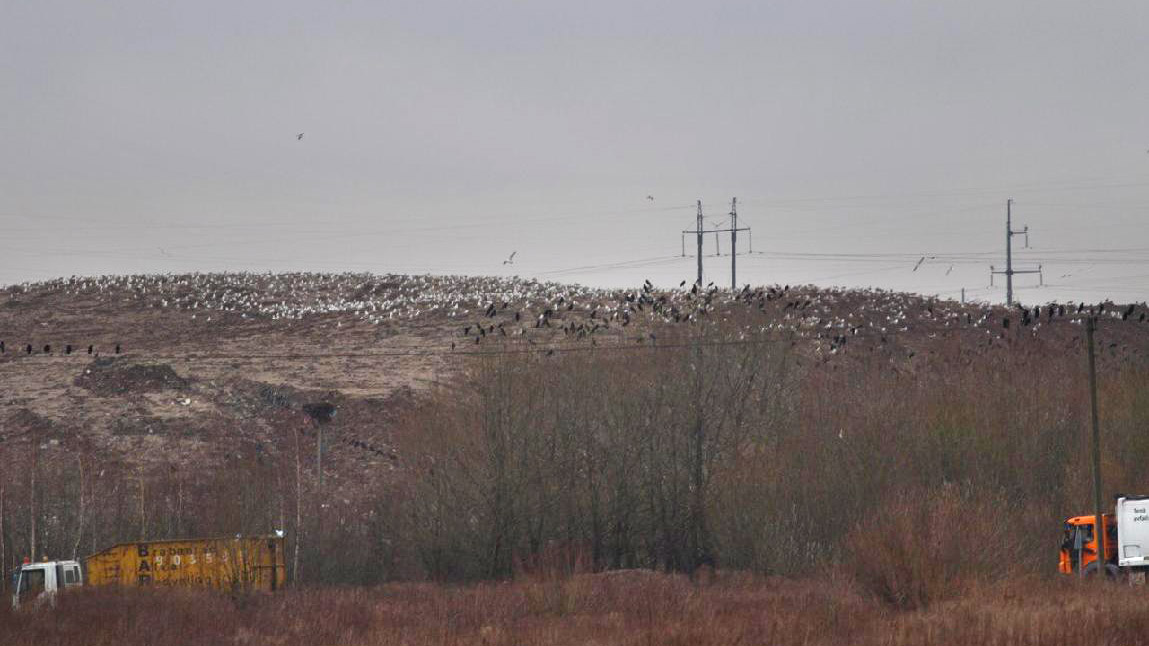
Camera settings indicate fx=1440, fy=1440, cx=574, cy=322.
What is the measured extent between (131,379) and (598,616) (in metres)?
40.0

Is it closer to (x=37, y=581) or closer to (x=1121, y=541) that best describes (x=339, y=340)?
(x=37, y=581)

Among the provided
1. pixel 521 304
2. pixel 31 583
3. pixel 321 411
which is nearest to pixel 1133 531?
pixel 31 583

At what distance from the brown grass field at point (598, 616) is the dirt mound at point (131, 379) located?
93.7 feet

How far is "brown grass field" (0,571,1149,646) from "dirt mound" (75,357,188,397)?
93.7 feet

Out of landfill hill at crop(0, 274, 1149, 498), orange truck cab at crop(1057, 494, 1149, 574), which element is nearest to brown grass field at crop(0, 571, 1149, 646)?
orange truck cab at crop(1057, 494, 1149, 574)

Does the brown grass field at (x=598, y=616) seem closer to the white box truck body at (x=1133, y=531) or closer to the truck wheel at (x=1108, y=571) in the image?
the truck wheel at (x=1108, y=571)

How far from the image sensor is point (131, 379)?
65.2 m

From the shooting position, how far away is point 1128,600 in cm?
2458

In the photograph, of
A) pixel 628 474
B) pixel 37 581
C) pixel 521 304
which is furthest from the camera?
pixel 521 304

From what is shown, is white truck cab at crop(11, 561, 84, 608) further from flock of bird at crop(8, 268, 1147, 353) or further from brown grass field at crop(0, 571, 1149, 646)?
flock of bird at crop(8, 268, 1147, 353)

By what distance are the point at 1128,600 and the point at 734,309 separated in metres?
46.6

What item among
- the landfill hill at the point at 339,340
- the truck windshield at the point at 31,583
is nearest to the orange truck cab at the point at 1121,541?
the landfill hill at the point at 339,340

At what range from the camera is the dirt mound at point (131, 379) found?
6438 cm

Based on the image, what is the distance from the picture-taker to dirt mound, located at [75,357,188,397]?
64.4 metres
